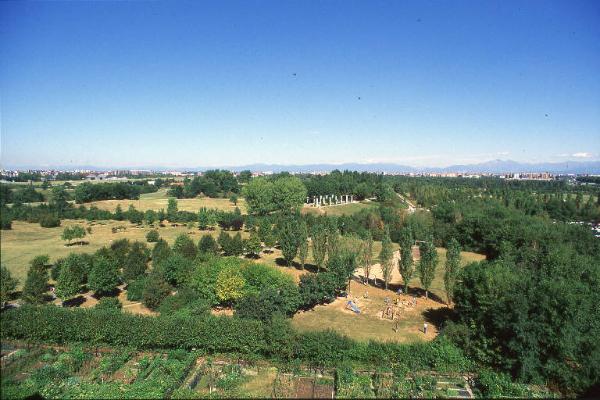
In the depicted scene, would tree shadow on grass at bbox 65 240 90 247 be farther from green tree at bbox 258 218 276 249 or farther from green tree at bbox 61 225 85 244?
green tree at bbox 258 218 276 249

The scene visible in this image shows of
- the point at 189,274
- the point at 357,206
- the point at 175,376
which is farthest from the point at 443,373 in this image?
the point at 357,206

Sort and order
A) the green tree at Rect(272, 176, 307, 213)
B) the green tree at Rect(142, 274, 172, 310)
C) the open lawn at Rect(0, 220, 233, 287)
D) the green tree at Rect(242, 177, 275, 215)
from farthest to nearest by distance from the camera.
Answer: the green tree at Rect(272, 176, 307, 213)
the green tree at Rect(242, 177, 275, 215)
the green tree at Rect(142, 274, 172, 310)
the open lawn at Rect(0, 220, 233, 287)

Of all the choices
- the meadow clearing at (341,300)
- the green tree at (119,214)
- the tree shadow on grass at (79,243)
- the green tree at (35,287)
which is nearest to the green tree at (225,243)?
the meadow clearing at (341,300)

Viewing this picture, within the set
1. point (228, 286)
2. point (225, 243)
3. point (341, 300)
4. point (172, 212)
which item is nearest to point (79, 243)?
point (225, 243)

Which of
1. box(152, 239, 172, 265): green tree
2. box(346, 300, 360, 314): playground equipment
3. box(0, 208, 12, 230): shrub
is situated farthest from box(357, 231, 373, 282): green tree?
box(0, 208, 12, 230): shrub

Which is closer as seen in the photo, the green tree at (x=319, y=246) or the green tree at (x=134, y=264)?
the green tree at (x=134, y=264)

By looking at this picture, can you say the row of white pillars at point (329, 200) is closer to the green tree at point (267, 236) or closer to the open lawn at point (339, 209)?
the open lawn at point (339, 209)
